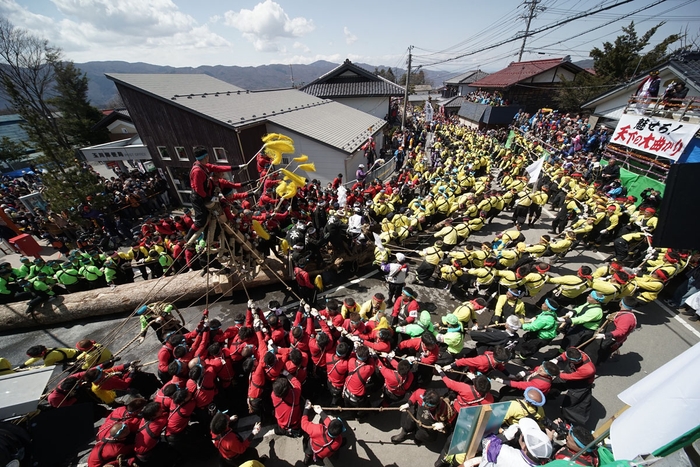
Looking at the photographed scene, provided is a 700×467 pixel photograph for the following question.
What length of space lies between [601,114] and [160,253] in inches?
1103

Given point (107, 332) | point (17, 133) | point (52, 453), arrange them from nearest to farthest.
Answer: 1. point (52, 453)
2. point (107, 332)
3. point (17, 133)

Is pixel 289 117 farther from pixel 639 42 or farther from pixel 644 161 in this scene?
pixel 639 42

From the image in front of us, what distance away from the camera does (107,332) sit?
294 inches

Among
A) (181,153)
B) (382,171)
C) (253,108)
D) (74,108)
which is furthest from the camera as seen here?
(74,108)

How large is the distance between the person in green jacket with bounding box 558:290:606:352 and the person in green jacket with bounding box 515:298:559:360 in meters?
0.25

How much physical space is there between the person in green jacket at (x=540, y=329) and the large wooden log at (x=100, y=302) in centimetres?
754

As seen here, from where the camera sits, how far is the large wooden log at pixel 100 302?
24.0 ft

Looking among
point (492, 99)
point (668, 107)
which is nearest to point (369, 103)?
point (492, 99)

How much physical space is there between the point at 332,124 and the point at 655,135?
17.7 meters

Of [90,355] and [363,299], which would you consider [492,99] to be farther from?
[90,355]

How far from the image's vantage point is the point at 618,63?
23.2 meters

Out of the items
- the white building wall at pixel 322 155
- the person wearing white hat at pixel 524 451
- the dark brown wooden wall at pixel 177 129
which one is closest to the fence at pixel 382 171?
the white building wall at pixel 322 155

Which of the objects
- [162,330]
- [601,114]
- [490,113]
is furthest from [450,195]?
[490,113]

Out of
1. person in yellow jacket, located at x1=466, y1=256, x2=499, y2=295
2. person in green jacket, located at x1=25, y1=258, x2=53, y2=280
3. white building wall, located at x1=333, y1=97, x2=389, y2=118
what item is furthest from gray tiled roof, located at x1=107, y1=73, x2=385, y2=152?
person in yellow jacket, located at x1=466, y1=256, x2=499, y2=295
